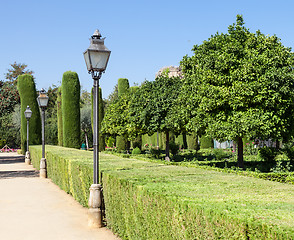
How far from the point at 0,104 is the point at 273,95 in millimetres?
21138

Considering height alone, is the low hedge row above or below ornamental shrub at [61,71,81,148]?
below

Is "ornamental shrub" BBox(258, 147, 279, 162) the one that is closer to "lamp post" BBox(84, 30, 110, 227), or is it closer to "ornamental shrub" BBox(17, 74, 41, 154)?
"lamp post" BBox(84, 30, 110, 227)

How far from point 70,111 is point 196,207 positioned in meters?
26.0

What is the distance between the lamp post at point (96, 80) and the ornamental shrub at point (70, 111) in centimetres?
2161

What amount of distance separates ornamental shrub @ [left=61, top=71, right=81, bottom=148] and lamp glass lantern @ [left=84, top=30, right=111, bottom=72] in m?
21.7

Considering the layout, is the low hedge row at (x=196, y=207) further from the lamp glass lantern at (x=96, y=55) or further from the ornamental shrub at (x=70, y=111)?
the ornamental shrub at (x=70, y=111)

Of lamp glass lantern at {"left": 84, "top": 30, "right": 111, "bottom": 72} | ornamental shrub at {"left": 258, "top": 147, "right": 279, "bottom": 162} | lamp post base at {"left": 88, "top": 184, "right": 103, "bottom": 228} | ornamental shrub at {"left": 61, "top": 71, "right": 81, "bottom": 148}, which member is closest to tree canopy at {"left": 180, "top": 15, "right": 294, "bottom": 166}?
ornamental shrub at {"left": 258, "top": 147, "right": 279, "bottom": 162}

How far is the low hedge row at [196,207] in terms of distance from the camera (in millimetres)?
2924

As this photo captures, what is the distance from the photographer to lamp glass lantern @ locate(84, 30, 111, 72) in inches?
287

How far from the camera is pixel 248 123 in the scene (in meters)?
13.1

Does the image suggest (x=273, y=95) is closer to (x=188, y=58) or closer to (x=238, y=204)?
(x=188, y=58)

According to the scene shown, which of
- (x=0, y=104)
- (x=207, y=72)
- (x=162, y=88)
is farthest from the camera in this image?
(x=0, y=104)

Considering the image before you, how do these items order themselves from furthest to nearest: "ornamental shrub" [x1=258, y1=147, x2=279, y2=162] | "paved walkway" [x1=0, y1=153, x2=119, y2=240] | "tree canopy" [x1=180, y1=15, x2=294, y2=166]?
"ornamental shrub" [x1=258, y1=147, x2=279, y2=162], "tree canopy" [x1=180, y1=15, x2=294, y2=166], "paved walkway" [x1=0, y1=153, x2=119, y2=240]

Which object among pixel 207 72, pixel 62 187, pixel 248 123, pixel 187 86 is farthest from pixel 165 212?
pixel 187 86
